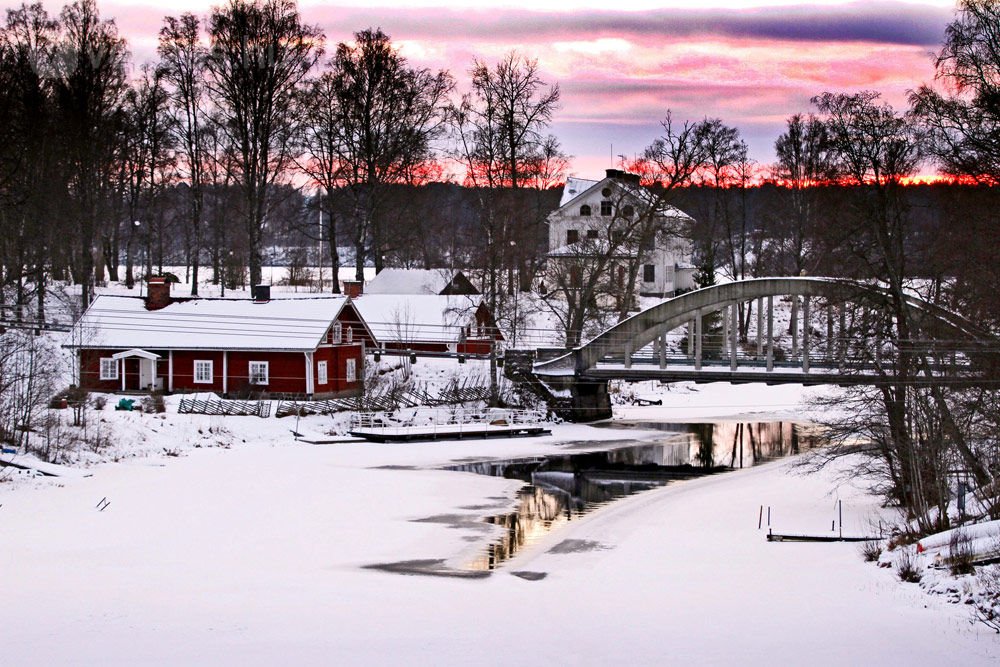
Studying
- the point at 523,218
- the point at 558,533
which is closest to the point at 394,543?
the point at 558,533

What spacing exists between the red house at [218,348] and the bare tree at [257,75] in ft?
20.2

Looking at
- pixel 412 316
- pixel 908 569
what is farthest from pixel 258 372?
pixel 908 569

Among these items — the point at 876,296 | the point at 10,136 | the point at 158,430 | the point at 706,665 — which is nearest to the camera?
the point at 706,665

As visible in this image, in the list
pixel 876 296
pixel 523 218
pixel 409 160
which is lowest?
pixel 876 296

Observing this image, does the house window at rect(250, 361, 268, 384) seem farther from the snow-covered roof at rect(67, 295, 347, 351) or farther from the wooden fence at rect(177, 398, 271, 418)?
the wooden fence at rect(177, 398, 271, 418)

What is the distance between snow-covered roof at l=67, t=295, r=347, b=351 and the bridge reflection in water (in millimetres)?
11226

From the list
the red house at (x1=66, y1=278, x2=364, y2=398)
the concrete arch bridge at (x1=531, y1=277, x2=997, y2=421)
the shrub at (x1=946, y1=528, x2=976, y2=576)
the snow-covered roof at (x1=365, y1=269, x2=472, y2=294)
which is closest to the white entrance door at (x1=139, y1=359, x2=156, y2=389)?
the red house at (x1=66, y1=278, x2=364, y2=398)

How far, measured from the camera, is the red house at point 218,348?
40156mm

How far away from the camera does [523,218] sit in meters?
46.3

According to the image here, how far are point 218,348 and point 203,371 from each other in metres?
1.20

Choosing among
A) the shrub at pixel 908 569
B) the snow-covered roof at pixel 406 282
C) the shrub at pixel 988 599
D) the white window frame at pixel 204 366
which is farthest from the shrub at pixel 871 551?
the snow-covered roof at pixel 406 282

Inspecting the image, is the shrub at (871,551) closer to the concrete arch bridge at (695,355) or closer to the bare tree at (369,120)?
the concrete arch bridge at (695,355)

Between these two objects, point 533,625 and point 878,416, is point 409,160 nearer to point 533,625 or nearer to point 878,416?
point 878,416

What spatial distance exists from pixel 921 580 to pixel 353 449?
20733 millimetres
